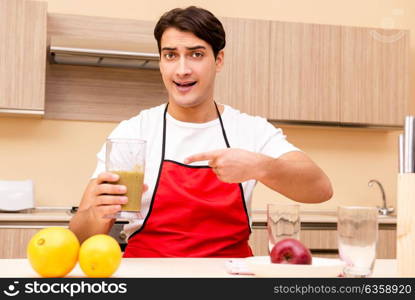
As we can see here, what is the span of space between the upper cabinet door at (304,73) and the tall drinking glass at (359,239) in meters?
2.44

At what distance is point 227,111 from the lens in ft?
7.09

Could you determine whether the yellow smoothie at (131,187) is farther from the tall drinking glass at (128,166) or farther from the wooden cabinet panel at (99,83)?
the wooden cabinet panel at (99,83)

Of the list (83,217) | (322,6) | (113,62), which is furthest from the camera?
(322,6)

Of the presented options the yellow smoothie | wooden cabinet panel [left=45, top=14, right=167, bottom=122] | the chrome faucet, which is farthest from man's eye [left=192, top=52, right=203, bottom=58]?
the chrome faucet

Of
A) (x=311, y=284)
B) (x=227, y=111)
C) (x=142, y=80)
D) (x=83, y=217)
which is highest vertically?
(x=142, y=80)

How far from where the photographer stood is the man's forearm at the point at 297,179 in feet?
5.81

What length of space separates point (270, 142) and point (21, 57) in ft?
5.93

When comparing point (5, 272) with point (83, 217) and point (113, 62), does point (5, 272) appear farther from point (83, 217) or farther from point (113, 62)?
point (113, 62)

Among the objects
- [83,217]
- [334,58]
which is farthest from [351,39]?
[83,217]

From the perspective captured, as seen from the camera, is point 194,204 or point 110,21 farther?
point 110,21

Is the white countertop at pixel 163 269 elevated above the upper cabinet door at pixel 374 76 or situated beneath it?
situated beneath

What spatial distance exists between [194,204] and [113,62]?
5.91 feet

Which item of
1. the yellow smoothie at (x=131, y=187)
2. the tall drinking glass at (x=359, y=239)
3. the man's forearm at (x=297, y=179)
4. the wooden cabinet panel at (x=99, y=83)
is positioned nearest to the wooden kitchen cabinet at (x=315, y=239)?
the wooden cabinet panel at (x=99, y=83)

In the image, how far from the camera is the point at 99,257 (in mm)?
1207
